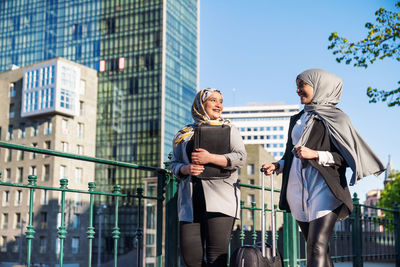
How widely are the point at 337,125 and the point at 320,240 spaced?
842 mm

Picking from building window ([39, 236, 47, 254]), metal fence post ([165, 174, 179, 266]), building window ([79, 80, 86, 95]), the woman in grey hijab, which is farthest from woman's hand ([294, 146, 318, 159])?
building window ([79, 80, 86, 95])

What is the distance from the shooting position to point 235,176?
4.09 m

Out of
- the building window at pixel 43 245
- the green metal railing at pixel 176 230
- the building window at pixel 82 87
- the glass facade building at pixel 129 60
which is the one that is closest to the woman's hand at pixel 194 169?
the green metal railing at pixel 176 230

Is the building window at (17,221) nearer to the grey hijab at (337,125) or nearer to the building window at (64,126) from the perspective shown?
the building window at (64,126)

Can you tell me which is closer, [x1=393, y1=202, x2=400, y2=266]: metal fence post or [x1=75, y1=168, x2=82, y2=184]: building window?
[x1=393, y1=202, x2=400, y2=266]: metal fence post

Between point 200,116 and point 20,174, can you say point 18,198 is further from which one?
point 200,116

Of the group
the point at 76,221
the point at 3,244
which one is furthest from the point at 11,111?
the point at 76,221

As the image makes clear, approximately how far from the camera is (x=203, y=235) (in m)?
3.95

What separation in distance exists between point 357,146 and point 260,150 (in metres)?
63.4

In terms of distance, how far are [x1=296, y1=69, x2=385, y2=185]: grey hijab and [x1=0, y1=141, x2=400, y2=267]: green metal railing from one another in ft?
2.38

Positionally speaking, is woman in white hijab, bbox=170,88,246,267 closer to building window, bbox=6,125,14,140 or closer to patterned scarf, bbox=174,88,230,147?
patterned scarf, bbox=174,88,230,147

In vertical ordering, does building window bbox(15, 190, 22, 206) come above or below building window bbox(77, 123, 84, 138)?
below

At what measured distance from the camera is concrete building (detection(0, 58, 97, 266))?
65.3 metres

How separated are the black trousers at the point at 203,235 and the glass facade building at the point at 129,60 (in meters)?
69.9
